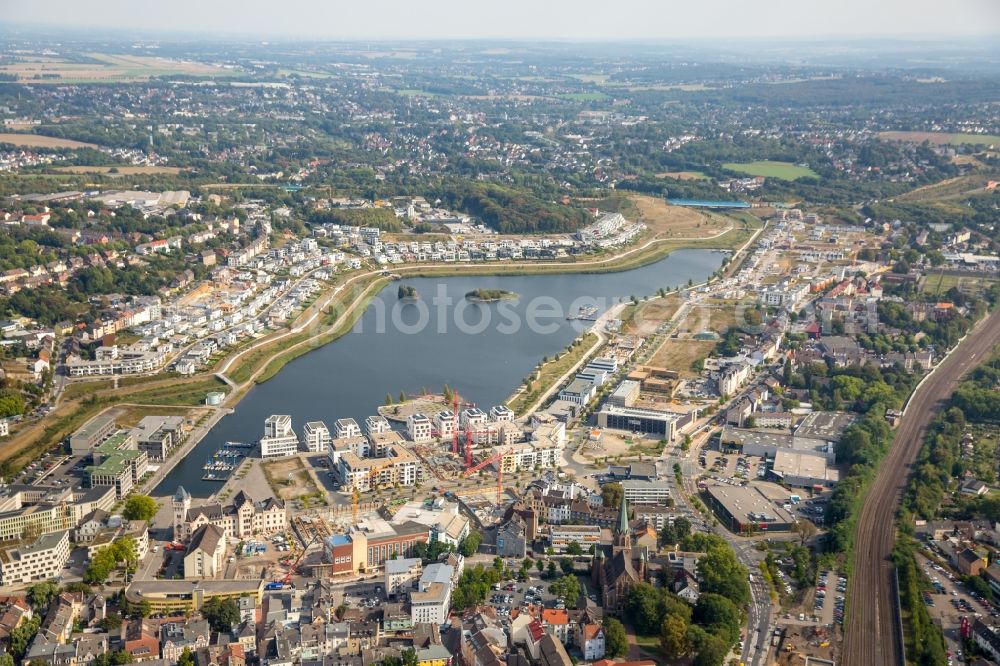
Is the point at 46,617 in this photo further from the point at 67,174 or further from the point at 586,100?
the point at 586,100

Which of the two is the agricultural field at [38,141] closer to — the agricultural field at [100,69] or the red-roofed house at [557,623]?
the agricultural field at [100,69]

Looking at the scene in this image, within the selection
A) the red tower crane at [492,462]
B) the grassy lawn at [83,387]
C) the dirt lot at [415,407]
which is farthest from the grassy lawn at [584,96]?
the red tower crane at [492,462]

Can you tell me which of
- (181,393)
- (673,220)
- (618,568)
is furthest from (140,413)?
(673,220)

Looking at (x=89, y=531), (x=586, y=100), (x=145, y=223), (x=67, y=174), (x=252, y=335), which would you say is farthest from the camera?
(x=586, y=100)

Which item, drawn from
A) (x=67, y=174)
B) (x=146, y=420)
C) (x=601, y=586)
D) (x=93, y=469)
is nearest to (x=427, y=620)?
(x=601, y=586)

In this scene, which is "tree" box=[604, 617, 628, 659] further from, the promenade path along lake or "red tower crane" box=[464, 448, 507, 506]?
the promenade path along lake

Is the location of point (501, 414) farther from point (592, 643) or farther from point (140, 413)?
point (592, 643)

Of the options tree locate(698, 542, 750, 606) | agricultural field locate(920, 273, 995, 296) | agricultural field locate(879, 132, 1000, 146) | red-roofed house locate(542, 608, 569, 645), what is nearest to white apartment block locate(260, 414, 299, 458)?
red-roofed house locate(542, 608, 569, 645)
